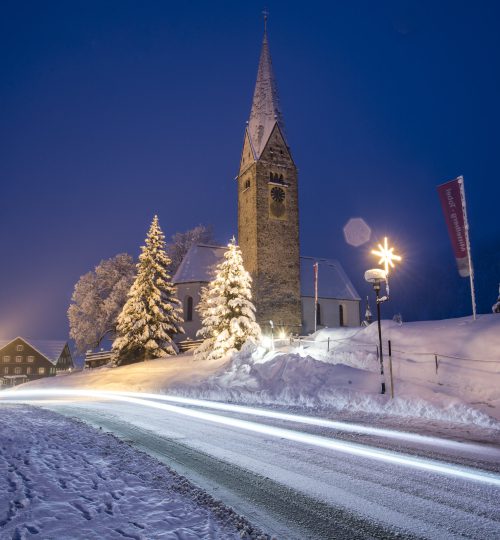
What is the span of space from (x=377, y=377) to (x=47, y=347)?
69.8 m

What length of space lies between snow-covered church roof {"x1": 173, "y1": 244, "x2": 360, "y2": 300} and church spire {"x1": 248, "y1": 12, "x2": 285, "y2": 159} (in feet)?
40.3

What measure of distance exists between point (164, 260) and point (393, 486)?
3120 cm

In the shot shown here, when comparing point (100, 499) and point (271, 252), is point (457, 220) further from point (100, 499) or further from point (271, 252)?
point (271, 252)

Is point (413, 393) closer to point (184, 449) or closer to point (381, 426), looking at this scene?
point (381, 426)

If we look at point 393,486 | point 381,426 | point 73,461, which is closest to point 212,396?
point 381,426

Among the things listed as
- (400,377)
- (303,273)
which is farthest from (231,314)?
(303,273)

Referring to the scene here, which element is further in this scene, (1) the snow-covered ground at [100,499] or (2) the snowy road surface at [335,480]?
(2) the snowy road surface at [335,480]

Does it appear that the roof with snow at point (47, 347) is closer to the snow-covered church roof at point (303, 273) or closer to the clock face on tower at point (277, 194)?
the snow-covered church roof at point (303, 273)

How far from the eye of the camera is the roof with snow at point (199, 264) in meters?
45.4

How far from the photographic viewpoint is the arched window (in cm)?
4453

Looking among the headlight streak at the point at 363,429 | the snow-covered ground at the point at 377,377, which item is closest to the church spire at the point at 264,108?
the snow-covered ground at the point at 377,377

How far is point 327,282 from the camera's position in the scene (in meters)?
51.1

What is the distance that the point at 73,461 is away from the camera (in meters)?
5.98

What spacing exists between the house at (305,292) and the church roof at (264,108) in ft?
43.0
